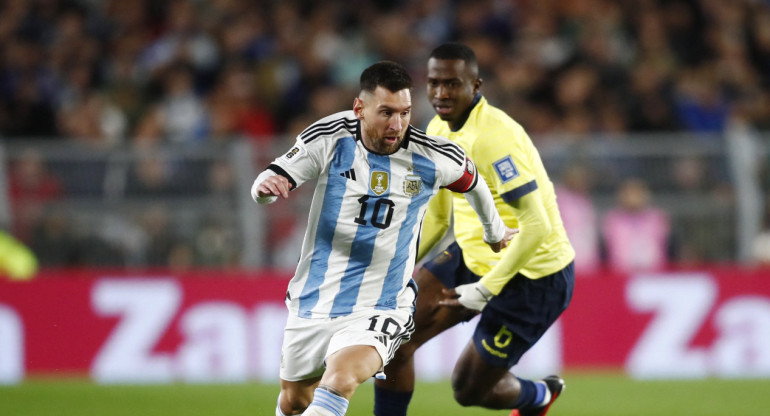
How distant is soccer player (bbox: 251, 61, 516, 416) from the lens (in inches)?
205

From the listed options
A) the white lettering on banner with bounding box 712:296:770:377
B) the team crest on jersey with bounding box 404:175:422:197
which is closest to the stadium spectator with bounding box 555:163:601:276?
the white lettering on banner with bounding box 712:296:770:377

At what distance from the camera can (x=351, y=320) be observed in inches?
209

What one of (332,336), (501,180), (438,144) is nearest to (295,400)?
(332,336)

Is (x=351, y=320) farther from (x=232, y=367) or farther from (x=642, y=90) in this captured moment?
(x=642, y=90)

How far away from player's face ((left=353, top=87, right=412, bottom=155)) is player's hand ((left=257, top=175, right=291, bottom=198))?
543mm

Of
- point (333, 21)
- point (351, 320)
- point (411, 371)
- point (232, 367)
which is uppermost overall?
point (333, 21)

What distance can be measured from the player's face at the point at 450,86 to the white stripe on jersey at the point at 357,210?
0.67m

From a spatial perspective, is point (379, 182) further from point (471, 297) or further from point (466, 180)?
point (471, 297)

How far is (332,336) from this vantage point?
5.30 metres

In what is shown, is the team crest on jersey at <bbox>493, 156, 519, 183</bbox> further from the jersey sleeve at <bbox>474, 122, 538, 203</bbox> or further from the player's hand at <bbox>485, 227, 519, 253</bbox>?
the player's hand at <bbox>485, 227, 519, 253</bbox>

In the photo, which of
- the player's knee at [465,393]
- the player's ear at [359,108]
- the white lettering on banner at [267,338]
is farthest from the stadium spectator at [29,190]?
the player's ear at [359,108]

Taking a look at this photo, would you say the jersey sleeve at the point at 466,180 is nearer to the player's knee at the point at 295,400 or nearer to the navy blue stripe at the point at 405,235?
the navy blue stripe at the point at 405,235

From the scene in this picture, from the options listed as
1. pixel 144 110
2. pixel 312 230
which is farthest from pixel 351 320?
pixel 144 110

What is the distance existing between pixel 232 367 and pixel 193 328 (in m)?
0.53
